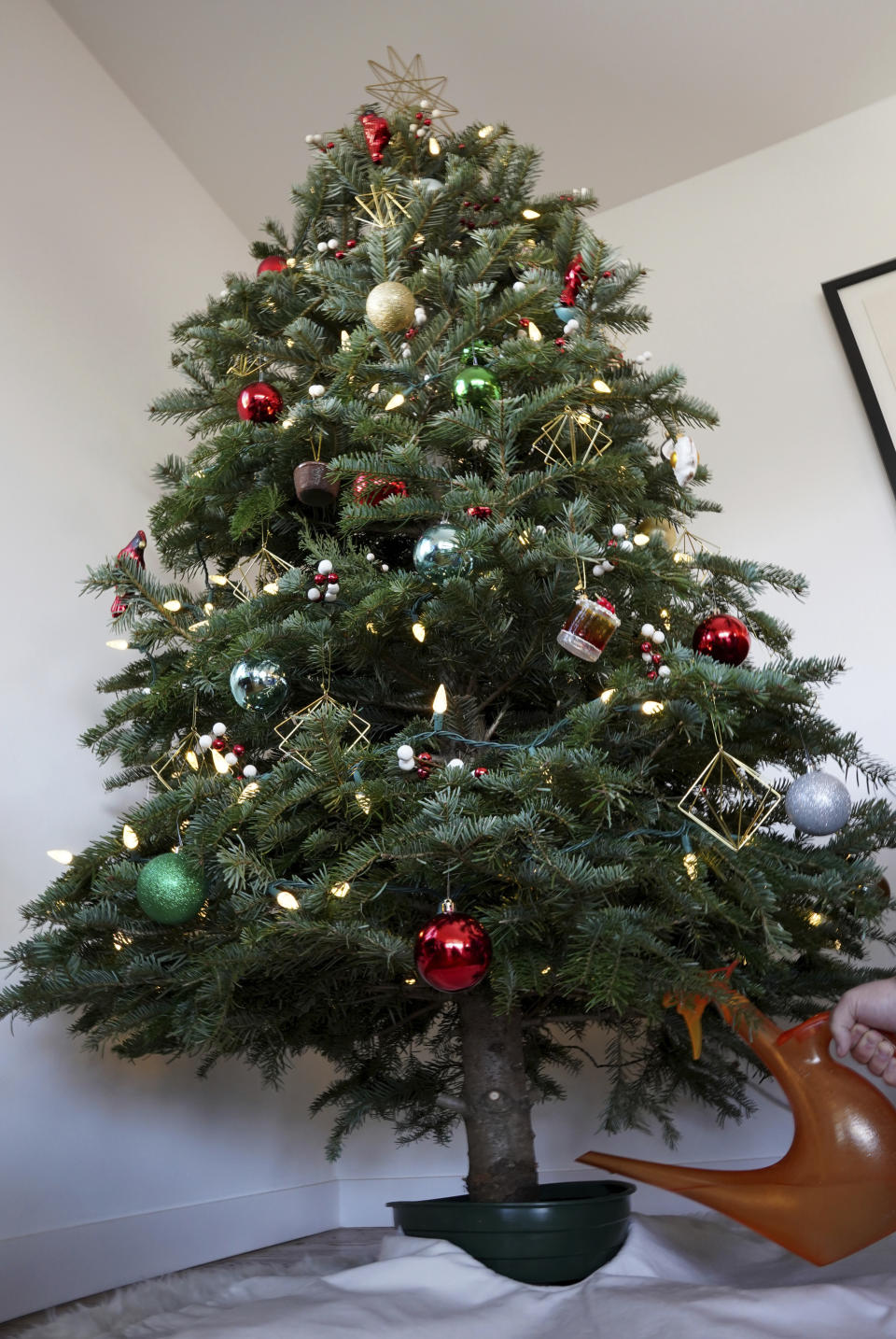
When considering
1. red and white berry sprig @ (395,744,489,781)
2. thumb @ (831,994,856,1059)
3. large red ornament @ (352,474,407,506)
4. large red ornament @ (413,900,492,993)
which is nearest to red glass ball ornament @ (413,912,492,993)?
large red ornament @ (413,900,492,993)

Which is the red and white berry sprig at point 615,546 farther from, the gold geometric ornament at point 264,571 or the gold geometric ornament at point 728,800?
the gold geometric ornament at point 264,571

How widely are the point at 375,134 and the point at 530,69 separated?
746mm

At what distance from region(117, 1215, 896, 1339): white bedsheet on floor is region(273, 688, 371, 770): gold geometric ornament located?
1.66 feet

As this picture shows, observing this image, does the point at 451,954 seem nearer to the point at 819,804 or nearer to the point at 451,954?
the point at 451,954

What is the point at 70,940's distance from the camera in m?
1.06

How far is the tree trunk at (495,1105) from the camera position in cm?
107

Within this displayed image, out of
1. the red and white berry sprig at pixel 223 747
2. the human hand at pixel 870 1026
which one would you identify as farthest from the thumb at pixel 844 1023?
the red and white berry sprig at pixel 223 747

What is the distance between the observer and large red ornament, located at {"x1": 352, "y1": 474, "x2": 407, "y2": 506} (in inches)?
42.6

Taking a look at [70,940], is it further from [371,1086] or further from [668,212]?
[668,212]

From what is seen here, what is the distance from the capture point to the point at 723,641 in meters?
1.09

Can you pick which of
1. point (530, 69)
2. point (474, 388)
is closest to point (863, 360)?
point (530, 69)

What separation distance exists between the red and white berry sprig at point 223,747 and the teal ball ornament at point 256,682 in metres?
0.06

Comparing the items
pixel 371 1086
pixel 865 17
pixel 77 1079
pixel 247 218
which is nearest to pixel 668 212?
pixel 865 17

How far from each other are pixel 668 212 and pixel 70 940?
201 centimetres
